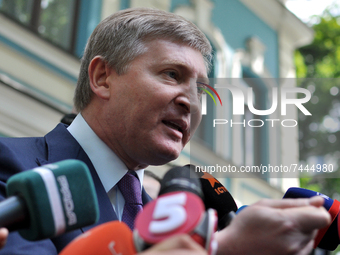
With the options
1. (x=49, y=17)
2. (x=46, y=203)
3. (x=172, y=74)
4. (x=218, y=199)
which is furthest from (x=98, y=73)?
(x=49, y=17)

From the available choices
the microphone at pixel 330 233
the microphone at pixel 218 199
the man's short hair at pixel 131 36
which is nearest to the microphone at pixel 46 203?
the microphone at pixel 218 199

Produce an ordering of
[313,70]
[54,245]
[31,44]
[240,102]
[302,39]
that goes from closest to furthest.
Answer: [54,245]
[240,102]
[31,44]
[302,39]
[313,70]

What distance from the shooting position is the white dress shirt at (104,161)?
67.1 inches

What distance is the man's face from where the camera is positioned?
1812mm

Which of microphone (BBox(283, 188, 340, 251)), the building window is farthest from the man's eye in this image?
the building window

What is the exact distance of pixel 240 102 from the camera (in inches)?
74.9

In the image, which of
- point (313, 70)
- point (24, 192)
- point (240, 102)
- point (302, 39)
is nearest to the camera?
point (24, 192)

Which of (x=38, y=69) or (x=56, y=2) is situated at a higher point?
(x=56, y=2)

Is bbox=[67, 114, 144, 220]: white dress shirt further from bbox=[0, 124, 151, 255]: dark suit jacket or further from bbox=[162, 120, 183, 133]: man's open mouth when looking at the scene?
bbox=[162, 120, 183, 133]: man's open mouth

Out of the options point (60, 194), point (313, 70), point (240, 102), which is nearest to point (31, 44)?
point (240, 102)

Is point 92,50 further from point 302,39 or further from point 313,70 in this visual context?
point 313,70

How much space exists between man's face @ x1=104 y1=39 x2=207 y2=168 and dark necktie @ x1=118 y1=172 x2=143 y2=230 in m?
0.11

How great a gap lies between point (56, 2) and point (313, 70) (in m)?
8.96

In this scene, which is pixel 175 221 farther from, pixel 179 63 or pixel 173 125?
pixel 179 63
